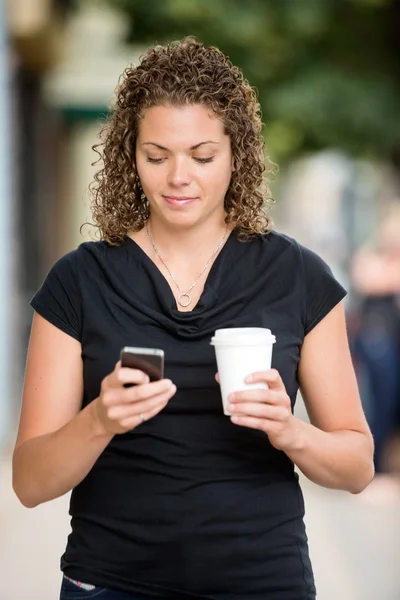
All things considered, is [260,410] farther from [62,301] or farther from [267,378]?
[62,301]

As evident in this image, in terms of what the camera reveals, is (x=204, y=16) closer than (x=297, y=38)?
Yes

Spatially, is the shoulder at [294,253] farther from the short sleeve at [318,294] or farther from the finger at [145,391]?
the finger at [145,391]

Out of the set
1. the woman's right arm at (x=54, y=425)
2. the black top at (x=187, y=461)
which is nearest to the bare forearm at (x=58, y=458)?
the woman's right arm at (x=54, y=425)

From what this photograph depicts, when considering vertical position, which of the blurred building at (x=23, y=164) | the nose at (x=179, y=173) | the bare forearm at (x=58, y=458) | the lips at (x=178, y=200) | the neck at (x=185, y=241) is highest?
the blurred building at (x=23, y=164)

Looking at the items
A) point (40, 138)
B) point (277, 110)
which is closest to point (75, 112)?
point (40, 138)

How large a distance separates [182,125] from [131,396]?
0.65m

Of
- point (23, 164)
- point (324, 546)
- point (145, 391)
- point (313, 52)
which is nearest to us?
point (145, 391)

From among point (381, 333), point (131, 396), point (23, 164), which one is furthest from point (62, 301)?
point (23, 164)

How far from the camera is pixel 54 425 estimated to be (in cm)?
233

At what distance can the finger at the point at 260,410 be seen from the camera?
2010 millimetres

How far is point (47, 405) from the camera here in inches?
91.7

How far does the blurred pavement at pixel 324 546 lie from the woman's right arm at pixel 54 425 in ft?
9.51

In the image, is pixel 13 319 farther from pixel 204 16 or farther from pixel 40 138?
pixel 40 138

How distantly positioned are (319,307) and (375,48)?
414 inches
